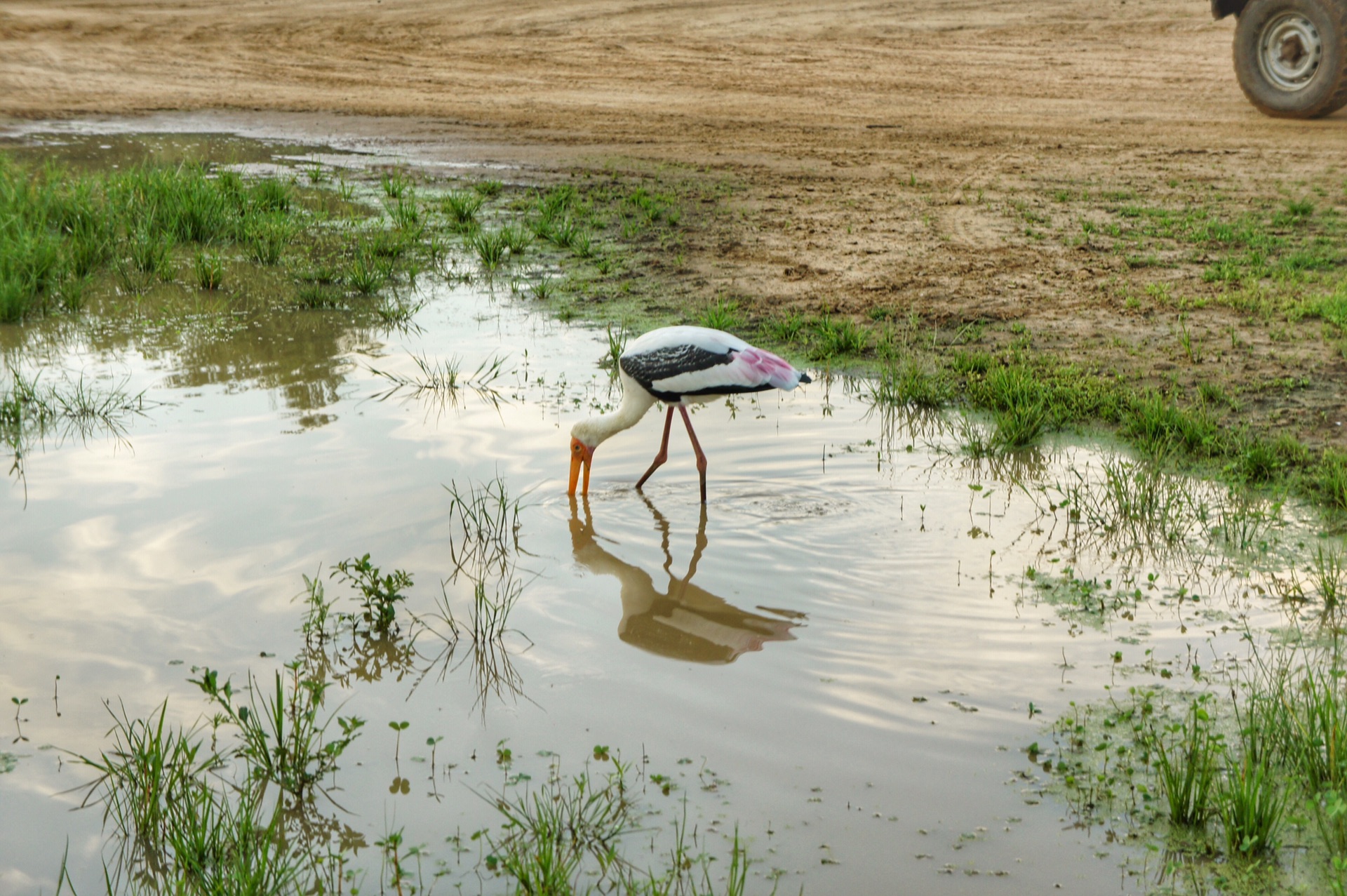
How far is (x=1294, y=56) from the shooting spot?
509 inches

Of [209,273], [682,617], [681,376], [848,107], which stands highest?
[848,107]

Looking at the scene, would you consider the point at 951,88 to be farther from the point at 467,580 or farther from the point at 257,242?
the point at 467,580

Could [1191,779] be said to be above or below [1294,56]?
below

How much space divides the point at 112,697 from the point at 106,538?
4.43ft

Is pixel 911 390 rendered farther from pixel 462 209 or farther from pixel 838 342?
pixel 462 209

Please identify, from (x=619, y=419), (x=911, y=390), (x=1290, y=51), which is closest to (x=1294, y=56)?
(x=1290, y=51)

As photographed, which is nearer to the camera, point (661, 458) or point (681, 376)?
point (681, 376)

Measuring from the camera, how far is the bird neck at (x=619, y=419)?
5.68 metres

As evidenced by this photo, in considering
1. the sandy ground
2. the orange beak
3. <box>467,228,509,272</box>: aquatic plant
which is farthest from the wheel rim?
the orange beak

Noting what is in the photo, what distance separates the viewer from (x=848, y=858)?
10.7ft

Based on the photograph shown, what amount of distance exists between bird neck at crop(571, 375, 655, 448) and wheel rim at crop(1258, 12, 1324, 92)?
10.1 meters

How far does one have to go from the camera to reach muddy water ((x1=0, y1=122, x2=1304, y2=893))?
346 centimetres

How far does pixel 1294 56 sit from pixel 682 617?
37.5ft

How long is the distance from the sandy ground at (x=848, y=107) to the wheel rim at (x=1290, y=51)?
50cm
